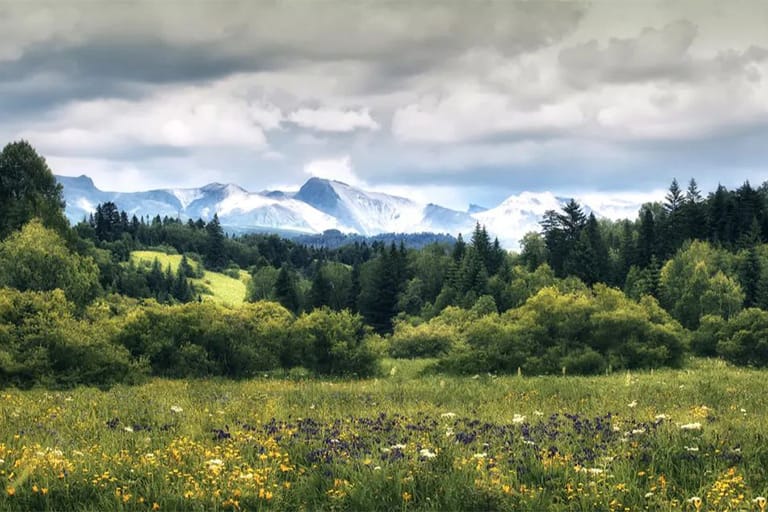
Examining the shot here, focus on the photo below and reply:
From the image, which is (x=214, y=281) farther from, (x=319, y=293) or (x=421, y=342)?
(x=421, y=342)

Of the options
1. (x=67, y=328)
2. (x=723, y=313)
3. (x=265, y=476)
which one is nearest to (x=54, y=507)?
(x=265, y=476)

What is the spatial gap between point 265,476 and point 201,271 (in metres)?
173

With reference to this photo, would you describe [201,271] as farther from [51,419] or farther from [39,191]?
[51,419]

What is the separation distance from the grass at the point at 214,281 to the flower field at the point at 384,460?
138916mm

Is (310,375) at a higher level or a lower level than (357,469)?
lower

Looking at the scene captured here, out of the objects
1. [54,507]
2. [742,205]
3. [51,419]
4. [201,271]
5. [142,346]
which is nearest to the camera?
[54,507]

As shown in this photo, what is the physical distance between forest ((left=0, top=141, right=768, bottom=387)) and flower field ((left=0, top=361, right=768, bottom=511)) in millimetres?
12979

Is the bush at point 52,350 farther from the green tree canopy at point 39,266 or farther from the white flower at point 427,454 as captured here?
the green tree canopy at point 39,266

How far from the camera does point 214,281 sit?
550ft

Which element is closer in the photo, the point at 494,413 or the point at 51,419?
the point at 51,419

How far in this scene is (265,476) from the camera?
23.6ft

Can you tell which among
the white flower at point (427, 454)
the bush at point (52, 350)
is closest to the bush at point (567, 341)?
the bush at point (52, 350)

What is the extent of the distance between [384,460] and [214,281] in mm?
166458

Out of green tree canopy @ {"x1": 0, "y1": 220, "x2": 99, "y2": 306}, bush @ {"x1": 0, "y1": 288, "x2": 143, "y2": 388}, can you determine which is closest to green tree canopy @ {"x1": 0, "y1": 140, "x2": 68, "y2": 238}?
green tree canopy @ {"x1": 0, "y1": 220, "x2": 99, "y2": 306}
